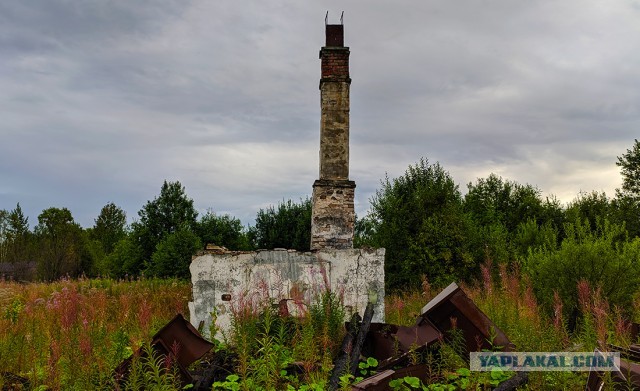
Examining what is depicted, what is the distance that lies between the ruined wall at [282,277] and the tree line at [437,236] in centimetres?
255

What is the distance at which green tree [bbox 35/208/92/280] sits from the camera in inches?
1435

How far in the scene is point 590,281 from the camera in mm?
9086

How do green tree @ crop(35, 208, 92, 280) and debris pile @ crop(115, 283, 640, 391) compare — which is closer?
debris pile @ crop(115, 283, 640, 391)

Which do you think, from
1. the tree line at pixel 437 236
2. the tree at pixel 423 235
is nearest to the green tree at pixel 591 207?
the tree line at pixel 437 236

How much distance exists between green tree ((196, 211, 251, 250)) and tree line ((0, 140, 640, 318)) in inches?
2.1

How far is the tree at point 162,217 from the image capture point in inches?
1109

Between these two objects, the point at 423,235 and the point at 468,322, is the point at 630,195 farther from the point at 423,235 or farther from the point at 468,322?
the point at 468,322

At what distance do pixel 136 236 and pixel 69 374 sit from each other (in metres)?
24.3

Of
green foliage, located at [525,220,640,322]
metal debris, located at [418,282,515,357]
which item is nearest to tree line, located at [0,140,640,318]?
green foliage, located at [525,220,640,322]

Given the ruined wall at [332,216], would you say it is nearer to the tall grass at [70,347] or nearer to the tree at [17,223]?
the tall grass at [70,347]

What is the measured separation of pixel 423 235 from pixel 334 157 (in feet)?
21.7

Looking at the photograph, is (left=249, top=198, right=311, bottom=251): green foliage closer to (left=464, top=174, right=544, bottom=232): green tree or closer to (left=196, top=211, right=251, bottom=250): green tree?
(left=196, top=211, right=251, bottom=250): green tree

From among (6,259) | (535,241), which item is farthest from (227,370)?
(6,259)

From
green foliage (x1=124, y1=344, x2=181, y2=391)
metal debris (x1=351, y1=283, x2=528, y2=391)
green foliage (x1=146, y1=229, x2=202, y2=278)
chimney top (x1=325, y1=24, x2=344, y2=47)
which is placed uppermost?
chimney top (x1=325, y1=24, x2=344, y2=47)
